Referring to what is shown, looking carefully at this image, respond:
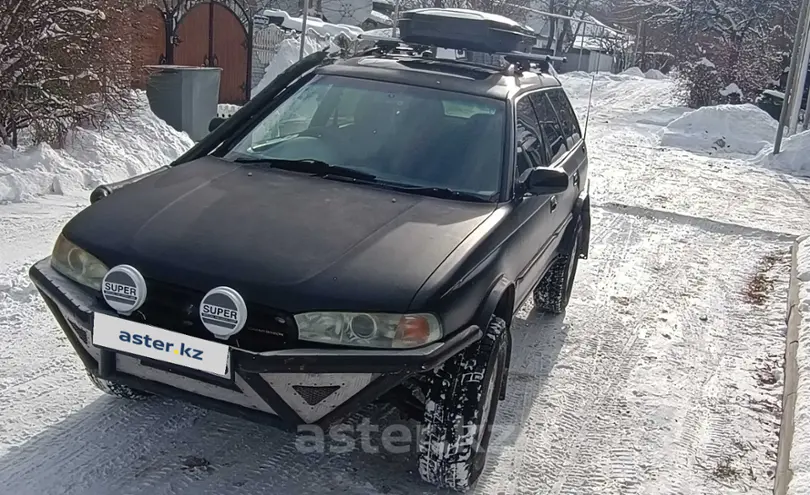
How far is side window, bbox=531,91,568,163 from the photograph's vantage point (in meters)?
4.78

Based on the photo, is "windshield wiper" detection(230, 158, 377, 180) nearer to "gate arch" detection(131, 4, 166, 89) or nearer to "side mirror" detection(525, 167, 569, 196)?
"side mirror" detection(525, 167, 569, 196)

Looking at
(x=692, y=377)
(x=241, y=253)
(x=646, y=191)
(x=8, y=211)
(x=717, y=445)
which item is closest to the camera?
(x=241, y=253)

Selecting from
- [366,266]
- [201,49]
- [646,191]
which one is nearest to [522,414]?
[366,266]

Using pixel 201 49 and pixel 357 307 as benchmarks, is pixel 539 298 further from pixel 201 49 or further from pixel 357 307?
pixel 201 49

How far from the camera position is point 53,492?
119 inches

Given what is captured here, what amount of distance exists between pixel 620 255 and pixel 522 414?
11.5ft

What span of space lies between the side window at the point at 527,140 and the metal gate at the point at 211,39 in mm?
7344

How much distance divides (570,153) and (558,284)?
90cm

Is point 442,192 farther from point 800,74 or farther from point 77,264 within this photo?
point 800,74

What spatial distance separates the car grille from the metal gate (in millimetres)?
8433

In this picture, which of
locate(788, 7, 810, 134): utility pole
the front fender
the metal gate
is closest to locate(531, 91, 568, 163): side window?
the front fender

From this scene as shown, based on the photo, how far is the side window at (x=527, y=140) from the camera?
4094 millimetres

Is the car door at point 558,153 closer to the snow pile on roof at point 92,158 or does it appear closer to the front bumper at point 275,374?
the front bumper at point 275,374

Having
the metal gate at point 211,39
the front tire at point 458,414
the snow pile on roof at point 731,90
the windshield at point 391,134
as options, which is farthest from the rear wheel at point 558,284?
the snow pile on roof at point 731,90
